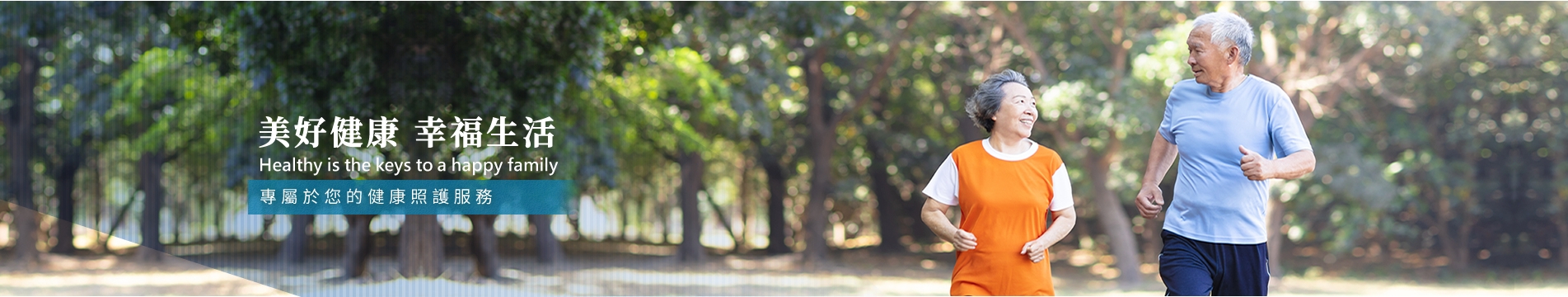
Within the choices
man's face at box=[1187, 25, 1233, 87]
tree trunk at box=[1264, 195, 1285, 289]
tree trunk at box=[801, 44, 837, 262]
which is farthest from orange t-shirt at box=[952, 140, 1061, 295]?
tree trunk at box=[801, 44, 837, 262]

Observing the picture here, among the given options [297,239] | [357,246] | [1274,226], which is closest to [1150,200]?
[357,246]

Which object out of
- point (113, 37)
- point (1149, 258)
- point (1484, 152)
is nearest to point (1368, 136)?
point (1484, 152)

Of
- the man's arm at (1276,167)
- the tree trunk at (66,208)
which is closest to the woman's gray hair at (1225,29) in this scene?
the man's arm at (1276,167)

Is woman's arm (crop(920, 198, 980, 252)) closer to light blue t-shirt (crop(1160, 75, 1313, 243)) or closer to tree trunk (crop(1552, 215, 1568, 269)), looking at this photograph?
light blue t-shirt (crop(1160, 75, 1313, 243))

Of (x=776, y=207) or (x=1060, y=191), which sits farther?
(x=776, y=207)

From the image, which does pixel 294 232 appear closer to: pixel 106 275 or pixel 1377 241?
pixel 106 275

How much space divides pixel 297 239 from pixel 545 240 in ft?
7.74

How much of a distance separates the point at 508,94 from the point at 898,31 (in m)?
6.51

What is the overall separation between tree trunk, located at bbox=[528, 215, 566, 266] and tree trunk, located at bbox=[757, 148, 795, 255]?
456cm

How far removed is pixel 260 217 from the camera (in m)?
9.19

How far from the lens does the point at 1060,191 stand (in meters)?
2.84

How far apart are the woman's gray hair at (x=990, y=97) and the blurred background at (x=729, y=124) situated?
4.52 m

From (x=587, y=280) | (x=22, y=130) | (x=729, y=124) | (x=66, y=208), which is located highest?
(x=22, y=130)

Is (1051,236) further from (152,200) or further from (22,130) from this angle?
(22,130)
